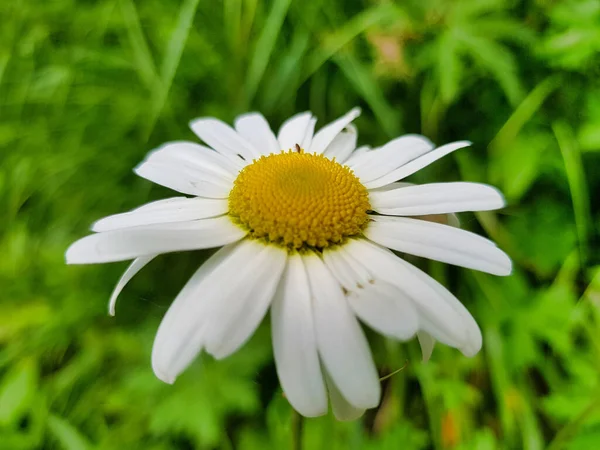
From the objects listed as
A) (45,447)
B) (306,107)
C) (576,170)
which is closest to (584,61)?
(576,170)

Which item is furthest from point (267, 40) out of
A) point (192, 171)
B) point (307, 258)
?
point (307, 258)

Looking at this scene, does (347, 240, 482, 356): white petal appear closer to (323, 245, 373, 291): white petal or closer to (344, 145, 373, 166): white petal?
(323, 245, 373, 291): white petal

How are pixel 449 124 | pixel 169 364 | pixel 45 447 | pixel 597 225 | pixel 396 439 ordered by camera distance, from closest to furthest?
pixel 169 364
pixel 396 439
pixel 45 447
pixel 597 225
pixel 449 124

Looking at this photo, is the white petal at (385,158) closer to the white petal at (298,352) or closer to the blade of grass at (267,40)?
the white petal at (298,352)

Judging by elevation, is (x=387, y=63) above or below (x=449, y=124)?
above

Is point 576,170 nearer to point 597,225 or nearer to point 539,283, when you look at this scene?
point 597,225

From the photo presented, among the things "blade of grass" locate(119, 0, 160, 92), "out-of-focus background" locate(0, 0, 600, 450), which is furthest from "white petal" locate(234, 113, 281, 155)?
"blade of grass" locate(119, 0, 160, 92)
